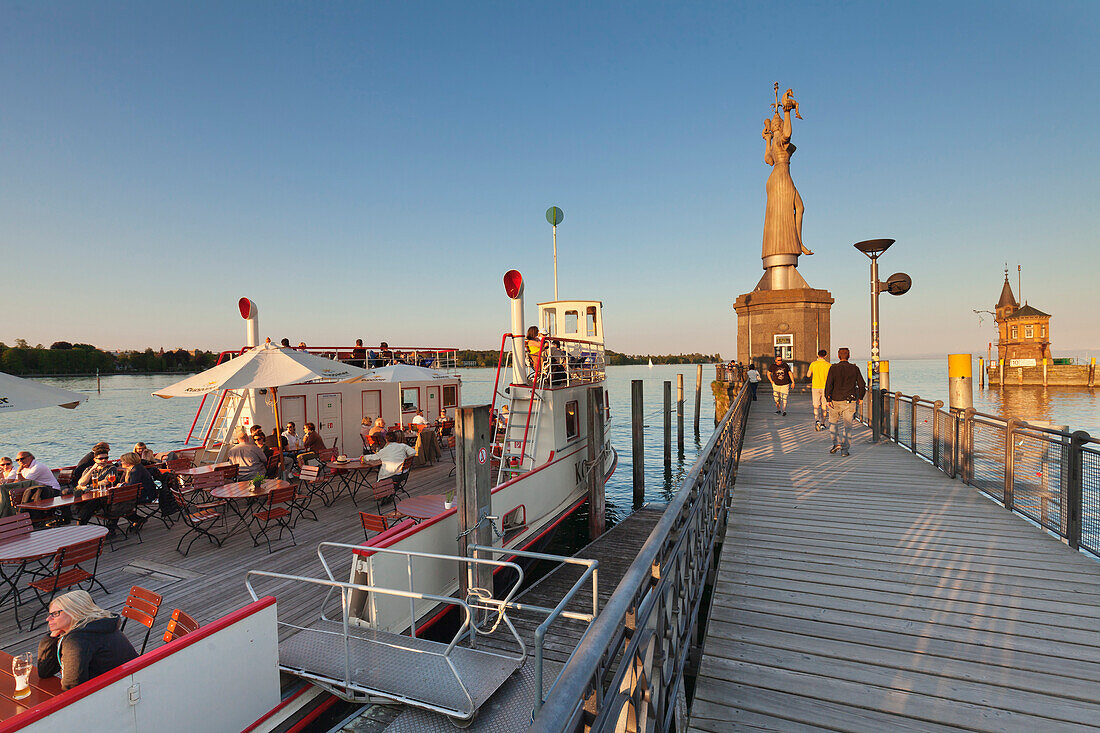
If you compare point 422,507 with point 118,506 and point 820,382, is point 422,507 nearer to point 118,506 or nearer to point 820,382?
point 118,506

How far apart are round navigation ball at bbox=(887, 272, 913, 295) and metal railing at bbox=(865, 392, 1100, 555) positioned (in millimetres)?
4947

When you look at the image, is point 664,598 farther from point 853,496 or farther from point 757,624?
point 853,496

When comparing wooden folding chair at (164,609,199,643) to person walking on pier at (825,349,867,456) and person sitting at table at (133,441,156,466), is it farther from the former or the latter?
person walking on pier at (825,349,867,456)

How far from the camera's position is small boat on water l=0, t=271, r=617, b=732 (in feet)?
11.7

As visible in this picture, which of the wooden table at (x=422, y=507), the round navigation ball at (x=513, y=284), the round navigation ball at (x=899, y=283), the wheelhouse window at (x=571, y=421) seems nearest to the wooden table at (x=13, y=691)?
the wooden table at (x=422, y=507)

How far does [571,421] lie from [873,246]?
884 cm

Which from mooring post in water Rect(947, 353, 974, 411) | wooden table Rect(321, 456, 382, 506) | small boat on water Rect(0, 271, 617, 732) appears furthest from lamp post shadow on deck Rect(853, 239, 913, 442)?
wooden table Rect(321, 456, 382, 506)

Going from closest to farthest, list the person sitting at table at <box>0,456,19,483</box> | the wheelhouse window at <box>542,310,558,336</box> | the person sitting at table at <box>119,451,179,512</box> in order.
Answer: the person sitting at table at <box>119,451,179,512</box> < the person sitting at table at <box>0,456,19,483</box> < the wheelhouse window at <box>542,310,558,336</box>

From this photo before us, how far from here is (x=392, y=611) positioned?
5656mm

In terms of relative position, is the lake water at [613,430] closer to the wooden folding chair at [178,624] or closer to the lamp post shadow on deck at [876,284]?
the lamp post shadow on deck at [876,284]

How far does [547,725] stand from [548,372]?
9051mm

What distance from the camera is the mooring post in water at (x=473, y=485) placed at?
6.07 m

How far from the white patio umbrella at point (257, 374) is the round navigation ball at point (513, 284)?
401 centimetres

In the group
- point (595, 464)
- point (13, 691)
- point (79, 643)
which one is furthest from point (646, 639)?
point (595, 464)
